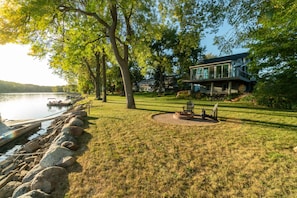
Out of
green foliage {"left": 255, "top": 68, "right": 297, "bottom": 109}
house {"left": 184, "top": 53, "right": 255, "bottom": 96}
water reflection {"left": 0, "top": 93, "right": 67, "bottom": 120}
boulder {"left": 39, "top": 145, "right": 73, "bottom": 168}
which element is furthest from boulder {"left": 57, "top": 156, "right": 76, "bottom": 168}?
house {"left": 184, "top": 53, "right": 255, "bottom": 96}

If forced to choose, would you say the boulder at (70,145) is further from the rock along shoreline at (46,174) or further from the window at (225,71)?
the window at (225,71)

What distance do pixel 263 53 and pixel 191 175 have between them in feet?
43.7

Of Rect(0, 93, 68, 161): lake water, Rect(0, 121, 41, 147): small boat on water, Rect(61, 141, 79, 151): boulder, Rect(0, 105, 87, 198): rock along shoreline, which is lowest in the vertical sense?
Rect(0, 93, 68, 161): lake water

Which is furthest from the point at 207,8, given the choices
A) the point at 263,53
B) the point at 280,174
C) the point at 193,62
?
the point at 193,62

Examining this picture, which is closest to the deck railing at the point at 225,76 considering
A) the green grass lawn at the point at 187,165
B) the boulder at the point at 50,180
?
the green grass lawn at the point at 187,165

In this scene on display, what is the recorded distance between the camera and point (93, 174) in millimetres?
3574

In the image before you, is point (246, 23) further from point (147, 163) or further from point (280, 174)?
point (147, 163)

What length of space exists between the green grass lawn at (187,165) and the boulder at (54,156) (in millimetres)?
344

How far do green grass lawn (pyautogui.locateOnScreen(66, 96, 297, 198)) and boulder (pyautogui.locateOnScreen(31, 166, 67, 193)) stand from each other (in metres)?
0.23

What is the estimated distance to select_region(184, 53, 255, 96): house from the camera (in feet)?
73.0

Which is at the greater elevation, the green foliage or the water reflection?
the green foliage

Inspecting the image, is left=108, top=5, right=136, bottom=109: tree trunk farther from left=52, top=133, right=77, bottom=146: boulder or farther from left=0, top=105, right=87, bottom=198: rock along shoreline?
left=52, top=133, right=77, bottom=146: boulder

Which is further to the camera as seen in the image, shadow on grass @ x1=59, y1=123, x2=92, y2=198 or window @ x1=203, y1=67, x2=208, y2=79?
window @ x1=203, y1=67, x2=208, y2=79

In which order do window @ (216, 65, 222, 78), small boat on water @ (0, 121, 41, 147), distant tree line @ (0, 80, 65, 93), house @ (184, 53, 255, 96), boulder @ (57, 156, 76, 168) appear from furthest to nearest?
distant tree line @ (0, 80, 65, 93) < window @ (216, 65, 222, 78) < house @ (184, 53, 255, 96) < small boat on water @ (0, 121, 41, 147) < boulder @ (57, 156, 76, 168)
